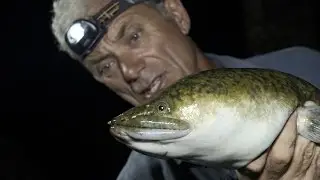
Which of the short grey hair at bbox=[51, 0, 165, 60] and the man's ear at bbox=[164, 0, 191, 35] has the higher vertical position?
the short grey hair at bbox=[51, 0, 165, 60]

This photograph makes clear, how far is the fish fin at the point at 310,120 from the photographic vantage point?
151 cm

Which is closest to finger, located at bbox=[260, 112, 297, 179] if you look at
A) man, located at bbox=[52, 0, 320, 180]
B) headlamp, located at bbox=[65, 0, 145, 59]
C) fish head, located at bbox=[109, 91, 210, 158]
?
fish head, located at bbox=[109, 91, 210, 158]

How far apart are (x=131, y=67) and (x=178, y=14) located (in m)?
0.46

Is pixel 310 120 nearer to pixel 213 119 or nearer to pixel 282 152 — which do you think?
pixel 282 152

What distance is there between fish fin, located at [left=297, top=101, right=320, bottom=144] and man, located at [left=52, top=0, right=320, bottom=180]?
0.88m

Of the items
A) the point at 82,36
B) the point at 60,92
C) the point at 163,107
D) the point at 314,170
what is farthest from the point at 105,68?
the point at 60,92

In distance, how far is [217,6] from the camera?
546cm

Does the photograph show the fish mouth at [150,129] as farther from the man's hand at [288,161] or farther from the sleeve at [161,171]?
the sleeve at [161,171]

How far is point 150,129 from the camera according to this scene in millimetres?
1400

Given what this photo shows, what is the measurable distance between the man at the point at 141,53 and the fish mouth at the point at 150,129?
105 centimetres

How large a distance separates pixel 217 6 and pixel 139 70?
2.96 meters

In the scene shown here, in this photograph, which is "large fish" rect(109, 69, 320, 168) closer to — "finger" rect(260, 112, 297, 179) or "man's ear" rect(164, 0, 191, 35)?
"finger" rect(260, 112, 297, 179)

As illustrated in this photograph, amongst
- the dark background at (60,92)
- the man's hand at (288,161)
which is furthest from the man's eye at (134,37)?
the dark background at (60,92)

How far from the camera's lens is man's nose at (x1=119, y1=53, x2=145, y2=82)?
265 cm
